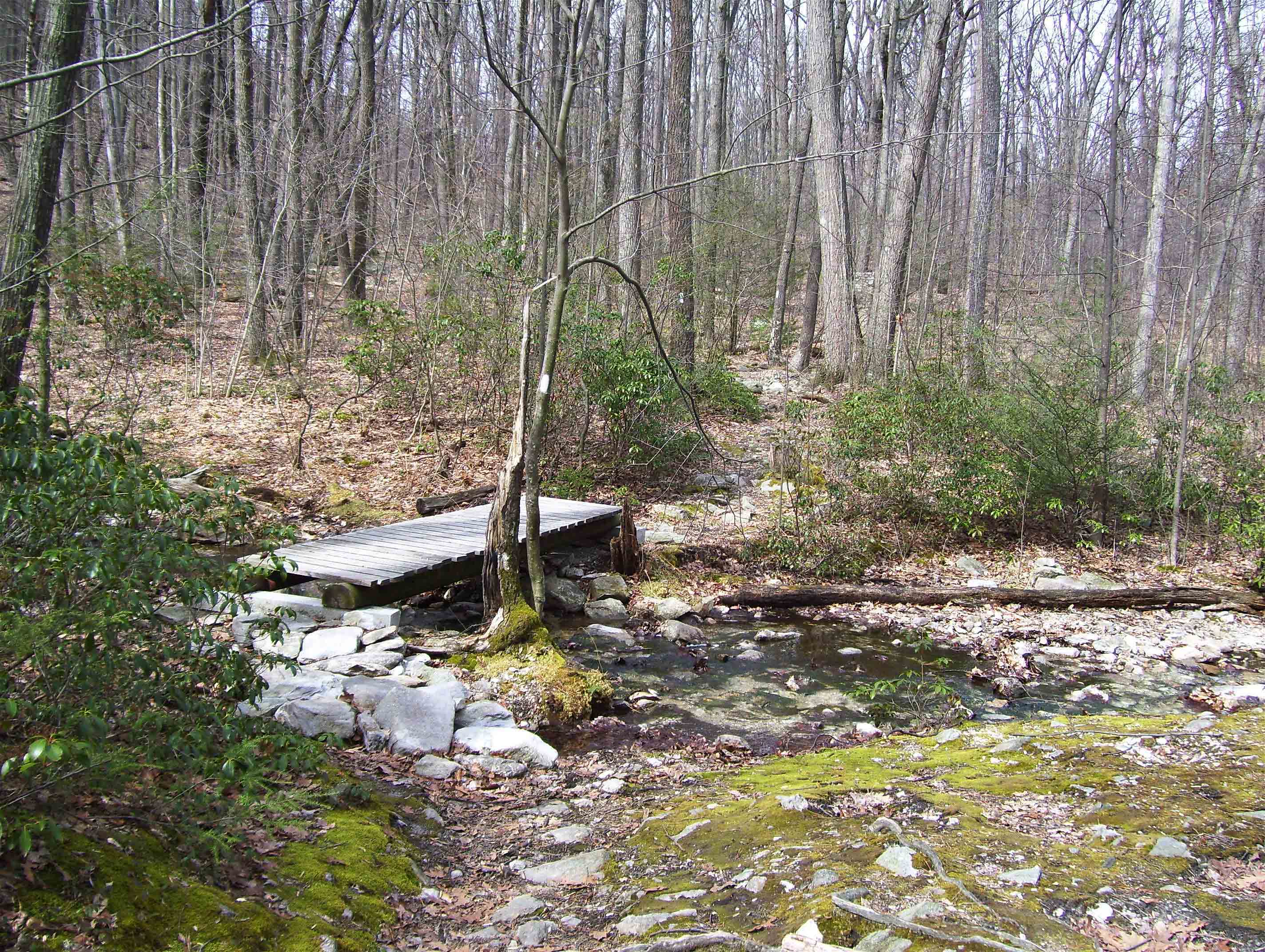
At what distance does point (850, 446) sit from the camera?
969cm

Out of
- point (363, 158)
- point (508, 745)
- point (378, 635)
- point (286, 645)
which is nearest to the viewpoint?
point (508, 745)

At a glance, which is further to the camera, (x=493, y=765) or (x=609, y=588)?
(x=609, y=588)

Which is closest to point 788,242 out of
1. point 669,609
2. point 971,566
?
point 971,566

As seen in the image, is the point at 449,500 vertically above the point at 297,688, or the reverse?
the point at 449,500

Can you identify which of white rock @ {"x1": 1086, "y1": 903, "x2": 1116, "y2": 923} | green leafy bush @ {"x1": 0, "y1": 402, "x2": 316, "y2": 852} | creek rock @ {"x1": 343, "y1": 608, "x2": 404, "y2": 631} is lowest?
creek rock @ {"x1": 343, "y1": 608, "x2": 404, "y2": 631}

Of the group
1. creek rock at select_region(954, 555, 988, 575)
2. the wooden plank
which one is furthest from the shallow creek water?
creek rock at select_region(954, 555, 988, 575)

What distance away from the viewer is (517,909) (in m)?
3.00

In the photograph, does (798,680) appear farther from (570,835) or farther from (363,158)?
(363,158)

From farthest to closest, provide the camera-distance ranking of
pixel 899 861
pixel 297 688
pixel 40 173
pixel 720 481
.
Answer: pixel 720 481, pixel 40 173, pixel 297 688, pixel 899 861

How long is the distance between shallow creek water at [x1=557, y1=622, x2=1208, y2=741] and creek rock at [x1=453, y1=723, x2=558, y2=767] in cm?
94

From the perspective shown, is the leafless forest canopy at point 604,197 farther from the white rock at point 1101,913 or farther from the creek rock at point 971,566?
the white rock at point 1101,913

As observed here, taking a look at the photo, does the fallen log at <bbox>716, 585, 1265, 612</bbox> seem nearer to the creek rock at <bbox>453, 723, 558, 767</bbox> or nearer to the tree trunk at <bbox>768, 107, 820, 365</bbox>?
the creek rock at <bbox>453, 723, 558, 767</bbox>

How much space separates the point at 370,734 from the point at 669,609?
380 cm

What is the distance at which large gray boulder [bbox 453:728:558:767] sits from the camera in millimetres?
4688
